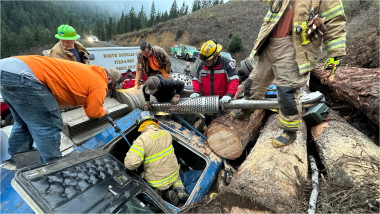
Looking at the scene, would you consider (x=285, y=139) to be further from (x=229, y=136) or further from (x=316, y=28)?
(x=316, y=28)

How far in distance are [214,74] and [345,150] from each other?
1.87m

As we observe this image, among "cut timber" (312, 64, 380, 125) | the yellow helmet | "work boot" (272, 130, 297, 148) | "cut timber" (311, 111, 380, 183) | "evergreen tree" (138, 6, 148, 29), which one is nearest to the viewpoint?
"cut timber" (311, 111, 380, 183)

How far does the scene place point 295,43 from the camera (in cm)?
193

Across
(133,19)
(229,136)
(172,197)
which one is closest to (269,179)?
(229,136)

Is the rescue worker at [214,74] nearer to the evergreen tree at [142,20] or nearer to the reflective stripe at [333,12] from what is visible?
the reflective stripe at [333,12]

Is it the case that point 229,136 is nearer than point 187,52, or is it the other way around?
point 229,136

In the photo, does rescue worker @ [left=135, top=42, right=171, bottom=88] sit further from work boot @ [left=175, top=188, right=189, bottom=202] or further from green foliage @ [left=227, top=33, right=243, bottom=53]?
green foliage @ [left=227, top=33, right=243, bottom=53]

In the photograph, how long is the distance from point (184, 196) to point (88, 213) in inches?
46.8

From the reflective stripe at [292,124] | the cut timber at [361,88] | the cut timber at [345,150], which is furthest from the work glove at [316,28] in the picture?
the cut timber at [361,88]

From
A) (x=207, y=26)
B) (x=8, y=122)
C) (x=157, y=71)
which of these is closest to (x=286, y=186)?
(x=157, y=71)

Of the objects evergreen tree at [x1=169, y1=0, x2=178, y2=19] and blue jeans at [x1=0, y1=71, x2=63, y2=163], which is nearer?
blue jeans at [x1=0, y1=71, x2=63, y2=163]

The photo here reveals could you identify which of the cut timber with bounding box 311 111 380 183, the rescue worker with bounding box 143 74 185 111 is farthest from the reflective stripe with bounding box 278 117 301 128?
the rescue worker with bounding box 143 74 185 111

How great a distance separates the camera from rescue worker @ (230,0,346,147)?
1.77 metres

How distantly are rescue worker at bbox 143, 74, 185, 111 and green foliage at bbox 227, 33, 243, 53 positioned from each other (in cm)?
1937
